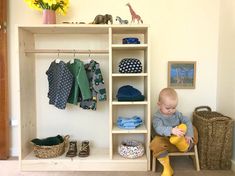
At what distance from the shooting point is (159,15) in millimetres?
2586

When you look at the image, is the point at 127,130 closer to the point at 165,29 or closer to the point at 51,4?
the point at 165,29

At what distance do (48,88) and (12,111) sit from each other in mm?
474

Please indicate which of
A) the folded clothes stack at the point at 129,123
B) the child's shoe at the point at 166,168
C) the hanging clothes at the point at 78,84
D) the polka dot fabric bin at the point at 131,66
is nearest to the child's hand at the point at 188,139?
the child's shoe at the point at 166,168

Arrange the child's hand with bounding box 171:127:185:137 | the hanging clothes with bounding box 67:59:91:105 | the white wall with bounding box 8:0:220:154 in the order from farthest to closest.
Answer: the white wall with bounding box 8:0:220:154 < the hanging clothes with bounding box 67:59:91:105 < the child's hand with bounding box 171:127:185:137

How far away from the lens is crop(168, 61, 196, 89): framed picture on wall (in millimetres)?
2605

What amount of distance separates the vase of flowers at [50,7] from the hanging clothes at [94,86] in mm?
565

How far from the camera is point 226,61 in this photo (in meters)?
2.41

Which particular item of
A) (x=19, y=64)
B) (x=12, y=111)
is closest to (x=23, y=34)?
(x=19, y=64)

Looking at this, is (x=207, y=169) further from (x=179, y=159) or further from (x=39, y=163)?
(x=39, y=163)

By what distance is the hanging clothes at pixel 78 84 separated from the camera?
228cm

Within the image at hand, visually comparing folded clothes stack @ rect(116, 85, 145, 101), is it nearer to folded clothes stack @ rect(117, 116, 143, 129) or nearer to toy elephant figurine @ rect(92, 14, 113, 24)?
folded clothes stack @ rect(117, 116, 143, 129)

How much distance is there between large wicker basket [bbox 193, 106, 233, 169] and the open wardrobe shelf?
52cm

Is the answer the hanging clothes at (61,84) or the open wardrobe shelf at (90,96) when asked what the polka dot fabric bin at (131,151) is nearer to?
the open wardrobe shelf at (90,96)

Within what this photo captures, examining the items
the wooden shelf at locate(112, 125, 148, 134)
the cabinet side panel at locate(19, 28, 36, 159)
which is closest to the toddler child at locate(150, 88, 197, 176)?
the wooden shelf at locate(112, 125, 148, 134)
